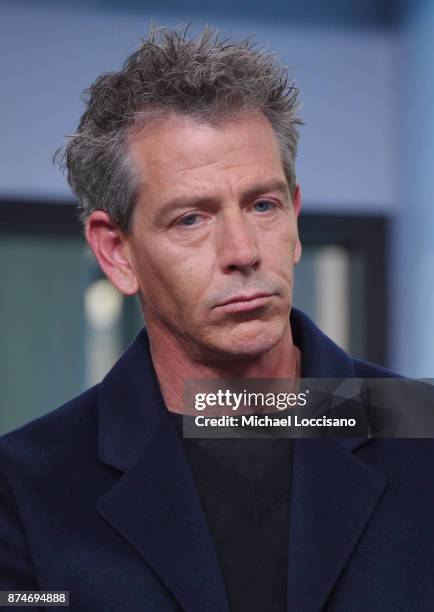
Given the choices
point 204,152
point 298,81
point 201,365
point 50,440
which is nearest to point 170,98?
point 204,152

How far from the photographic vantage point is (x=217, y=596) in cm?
104

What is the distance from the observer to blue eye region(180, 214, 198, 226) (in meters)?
1.17

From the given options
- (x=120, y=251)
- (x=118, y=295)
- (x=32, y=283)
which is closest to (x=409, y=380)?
(x=120, y=251)

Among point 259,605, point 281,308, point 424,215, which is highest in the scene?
point 424,215

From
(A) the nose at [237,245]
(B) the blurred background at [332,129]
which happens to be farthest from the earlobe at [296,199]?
(B) the blurred background at [332,129]

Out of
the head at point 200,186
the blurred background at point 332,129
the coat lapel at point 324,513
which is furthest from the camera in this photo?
the blurred background at point 332,129

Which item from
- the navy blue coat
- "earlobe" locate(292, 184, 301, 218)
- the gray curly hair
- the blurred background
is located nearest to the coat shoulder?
the navy blue coat

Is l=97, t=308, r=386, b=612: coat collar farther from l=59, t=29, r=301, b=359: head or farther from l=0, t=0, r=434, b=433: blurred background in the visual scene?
l=0, t=0, r=434, b=433: blurred background

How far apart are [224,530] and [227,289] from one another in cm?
26

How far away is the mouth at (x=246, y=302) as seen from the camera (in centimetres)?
111

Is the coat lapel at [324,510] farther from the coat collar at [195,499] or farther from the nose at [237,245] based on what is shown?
the nose at [237,245]

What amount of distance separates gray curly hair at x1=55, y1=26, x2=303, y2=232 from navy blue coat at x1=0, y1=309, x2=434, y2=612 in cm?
26

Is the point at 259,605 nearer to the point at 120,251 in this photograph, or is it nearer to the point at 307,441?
the point at 307,441

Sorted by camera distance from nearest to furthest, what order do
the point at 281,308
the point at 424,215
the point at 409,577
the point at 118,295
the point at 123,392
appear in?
the point at 409,577 < the point at 281,308 < the point at 123,392 < the point at 424,215 < the point at 118,295
